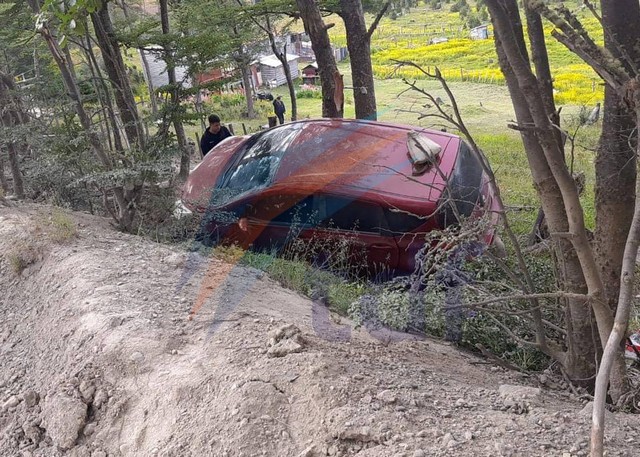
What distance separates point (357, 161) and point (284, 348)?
300 cm

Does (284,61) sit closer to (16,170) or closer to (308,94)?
(16,170)

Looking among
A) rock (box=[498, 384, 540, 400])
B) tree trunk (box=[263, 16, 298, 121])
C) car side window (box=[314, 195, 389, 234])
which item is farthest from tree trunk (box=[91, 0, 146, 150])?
tree trunk (box=[263, 16, 298, 121])

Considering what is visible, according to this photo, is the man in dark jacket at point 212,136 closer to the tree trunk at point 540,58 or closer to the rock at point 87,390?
the tree trunk at point 540,58

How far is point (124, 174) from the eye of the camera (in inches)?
196

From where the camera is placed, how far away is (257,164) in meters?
6.17

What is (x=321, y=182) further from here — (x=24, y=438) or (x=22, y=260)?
(x=24, y=438)

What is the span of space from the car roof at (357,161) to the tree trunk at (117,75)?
4.95 ft

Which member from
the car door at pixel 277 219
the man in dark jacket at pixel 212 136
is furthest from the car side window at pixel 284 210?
the man in dark jacket at pixel 212 136

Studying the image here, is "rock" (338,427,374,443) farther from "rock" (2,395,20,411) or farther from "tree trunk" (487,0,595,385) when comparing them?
"rock" (2,395,20,411)

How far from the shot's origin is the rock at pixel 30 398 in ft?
9.93

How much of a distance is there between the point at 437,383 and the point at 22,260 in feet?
11.1

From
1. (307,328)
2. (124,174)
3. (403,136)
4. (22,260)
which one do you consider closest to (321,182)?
(403,136)

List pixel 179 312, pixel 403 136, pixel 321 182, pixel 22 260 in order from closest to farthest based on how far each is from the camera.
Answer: pixel 179 312 < pixel 22 260 < pixel 321 182 < pixel 403 136

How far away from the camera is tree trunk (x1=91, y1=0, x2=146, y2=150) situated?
5.77 m
